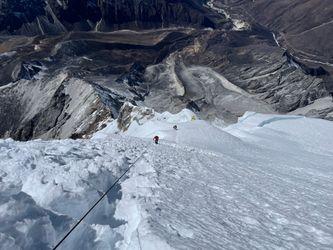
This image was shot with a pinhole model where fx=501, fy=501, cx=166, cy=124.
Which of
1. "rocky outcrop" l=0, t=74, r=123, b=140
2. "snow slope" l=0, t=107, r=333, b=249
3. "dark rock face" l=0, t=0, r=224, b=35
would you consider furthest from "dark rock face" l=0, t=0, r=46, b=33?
"snow slope" l=0, t=107, r=333, b=249

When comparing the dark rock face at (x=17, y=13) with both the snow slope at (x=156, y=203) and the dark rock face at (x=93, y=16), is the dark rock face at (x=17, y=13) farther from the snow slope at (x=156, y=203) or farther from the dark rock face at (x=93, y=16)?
the snow slope at (x=156, y=203)

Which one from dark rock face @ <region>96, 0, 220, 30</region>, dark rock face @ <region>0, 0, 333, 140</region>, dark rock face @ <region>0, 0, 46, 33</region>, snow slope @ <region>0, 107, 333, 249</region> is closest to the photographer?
snow slope @ <region>0, 107, 333, 249</region>

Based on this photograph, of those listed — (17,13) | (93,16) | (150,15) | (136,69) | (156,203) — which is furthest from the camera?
(150,15)

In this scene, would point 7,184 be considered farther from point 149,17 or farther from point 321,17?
point 321,17

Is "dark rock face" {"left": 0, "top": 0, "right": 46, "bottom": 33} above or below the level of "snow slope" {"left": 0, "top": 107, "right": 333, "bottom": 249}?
below

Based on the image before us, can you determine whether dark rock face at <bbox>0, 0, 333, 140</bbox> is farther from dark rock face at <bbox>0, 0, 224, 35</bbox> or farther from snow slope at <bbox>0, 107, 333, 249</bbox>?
snow slope at <bbox>0, 107, 333, 249</bbox>

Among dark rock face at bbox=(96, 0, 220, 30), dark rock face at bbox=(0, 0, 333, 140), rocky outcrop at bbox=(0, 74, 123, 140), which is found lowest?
dark rock face at bbox=(96, 0, 220, 30)

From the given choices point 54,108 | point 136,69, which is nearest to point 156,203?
point 54,108

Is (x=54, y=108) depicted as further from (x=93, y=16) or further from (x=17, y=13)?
(x=93, y=16)

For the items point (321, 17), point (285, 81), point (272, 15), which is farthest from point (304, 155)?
point (272, 15)
